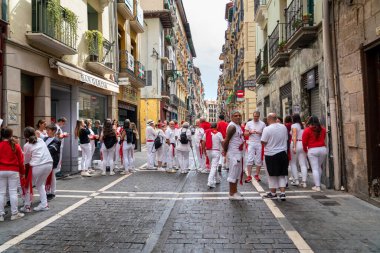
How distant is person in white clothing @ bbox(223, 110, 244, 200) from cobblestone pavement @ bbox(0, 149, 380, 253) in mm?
305

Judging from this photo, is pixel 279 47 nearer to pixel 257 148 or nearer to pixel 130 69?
pixel 257 148

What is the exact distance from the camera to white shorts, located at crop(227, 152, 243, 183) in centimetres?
743

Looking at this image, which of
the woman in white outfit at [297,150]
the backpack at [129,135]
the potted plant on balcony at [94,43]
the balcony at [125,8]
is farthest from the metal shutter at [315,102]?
the balcony at [125,8]

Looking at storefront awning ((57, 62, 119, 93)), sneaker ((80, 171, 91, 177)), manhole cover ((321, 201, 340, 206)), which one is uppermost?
storefront awning ((57, 62, 119, 93))

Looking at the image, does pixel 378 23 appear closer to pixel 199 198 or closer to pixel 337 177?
pixel 337 177

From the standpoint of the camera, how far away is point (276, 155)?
7289 mm

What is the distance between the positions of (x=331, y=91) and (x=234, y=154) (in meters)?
2.89

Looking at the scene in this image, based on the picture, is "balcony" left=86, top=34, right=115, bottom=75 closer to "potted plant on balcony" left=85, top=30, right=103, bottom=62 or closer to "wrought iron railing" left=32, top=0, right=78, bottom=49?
"potted plant on balcony" left=85, top=30, right=103, bottom=62

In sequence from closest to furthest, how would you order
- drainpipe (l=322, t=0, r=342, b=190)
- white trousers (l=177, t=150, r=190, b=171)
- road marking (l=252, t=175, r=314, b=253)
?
1. road marking (l=252, t=175, r=314, b=253)
2. drainpipe (l=322, t=0, r=342, b=190)
3. white trousers (l=177, t=150, r=190, b=171)

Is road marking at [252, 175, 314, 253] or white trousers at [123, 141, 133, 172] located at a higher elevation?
white trousers at [123, 141, 133, 172]

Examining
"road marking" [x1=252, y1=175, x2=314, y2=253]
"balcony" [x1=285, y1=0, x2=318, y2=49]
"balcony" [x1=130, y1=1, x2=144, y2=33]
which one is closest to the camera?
"road marking" [x1=252, y1=175, x2=314, y2=253]

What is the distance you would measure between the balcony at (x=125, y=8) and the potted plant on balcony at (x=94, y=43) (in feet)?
12.8

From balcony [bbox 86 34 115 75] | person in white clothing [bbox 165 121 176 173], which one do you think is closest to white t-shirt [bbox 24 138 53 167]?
person in white clothing [bbox 165 121 176 173]

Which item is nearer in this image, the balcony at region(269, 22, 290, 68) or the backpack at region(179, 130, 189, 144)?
the backpack at region(179, 130, 189, 144)
